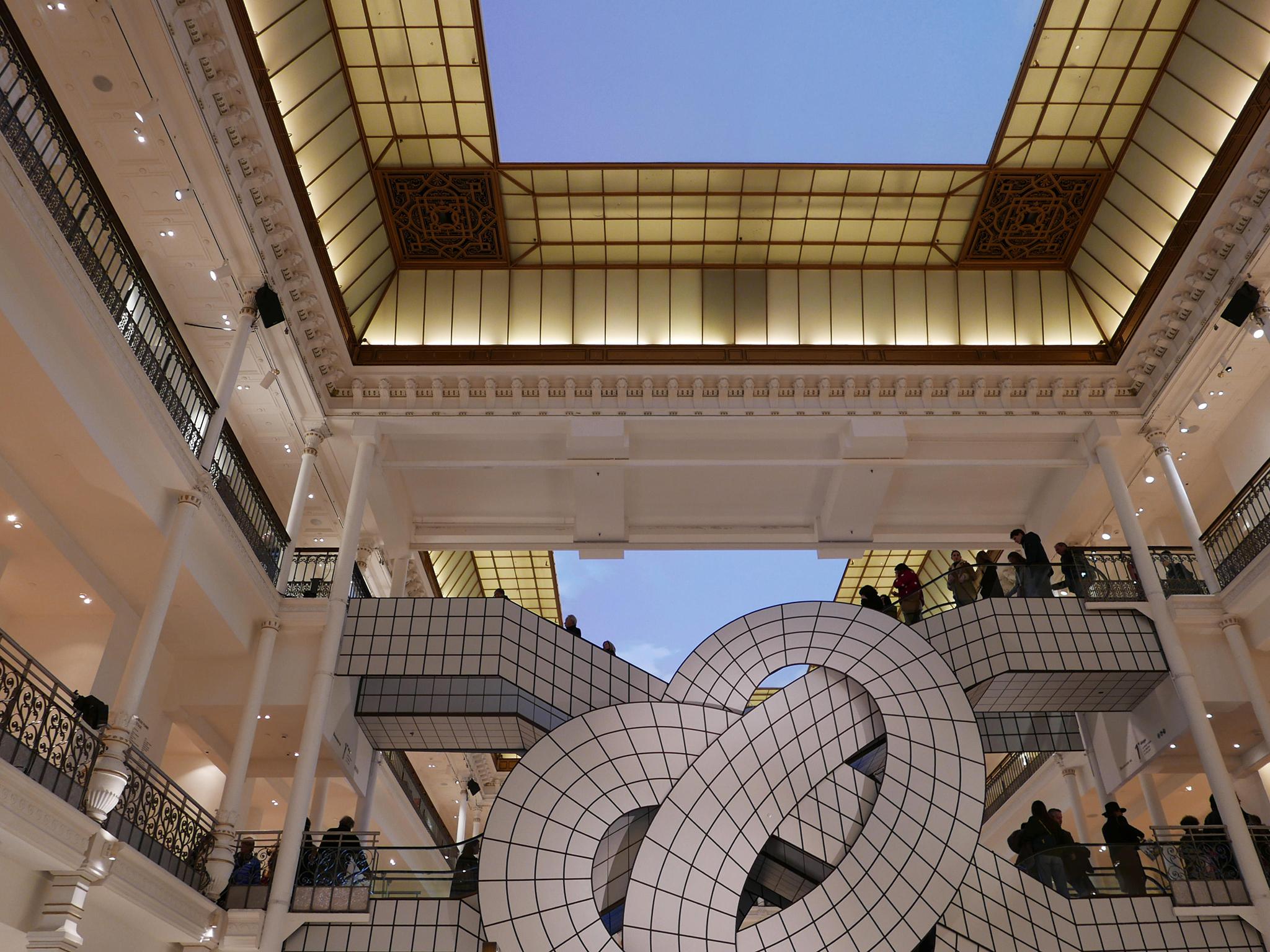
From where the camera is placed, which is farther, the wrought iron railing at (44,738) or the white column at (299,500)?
the white column at (299,500)

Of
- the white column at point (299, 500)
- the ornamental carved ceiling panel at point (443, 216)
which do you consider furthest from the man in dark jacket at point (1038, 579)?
the white column at point (299, 500)

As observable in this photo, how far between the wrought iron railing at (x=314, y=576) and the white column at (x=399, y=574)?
0.53 m

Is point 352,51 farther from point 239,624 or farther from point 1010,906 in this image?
point 1010,906

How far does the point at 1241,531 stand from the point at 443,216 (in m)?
11.9

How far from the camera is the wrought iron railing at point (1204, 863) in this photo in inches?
450

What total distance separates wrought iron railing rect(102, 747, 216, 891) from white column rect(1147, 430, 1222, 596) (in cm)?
1276

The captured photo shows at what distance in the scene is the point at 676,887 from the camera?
8.64 m

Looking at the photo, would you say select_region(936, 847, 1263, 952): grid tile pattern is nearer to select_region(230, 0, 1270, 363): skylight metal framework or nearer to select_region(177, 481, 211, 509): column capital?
select_region(230, 0, 1270, 363): skylight metal framework

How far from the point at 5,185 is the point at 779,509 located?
11805 millimetres

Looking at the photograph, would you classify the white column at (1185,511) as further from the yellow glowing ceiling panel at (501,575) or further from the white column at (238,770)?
the white column at (238,770)

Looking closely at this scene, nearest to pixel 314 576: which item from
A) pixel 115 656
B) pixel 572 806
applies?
pixel 115 656

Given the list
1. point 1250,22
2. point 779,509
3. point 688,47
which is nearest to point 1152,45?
point 1250,22

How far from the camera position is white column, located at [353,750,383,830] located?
14578 mm

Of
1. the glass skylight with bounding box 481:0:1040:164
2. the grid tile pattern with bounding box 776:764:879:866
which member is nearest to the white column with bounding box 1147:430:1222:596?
the glass skylight with bounding box 481:0:1040:164
